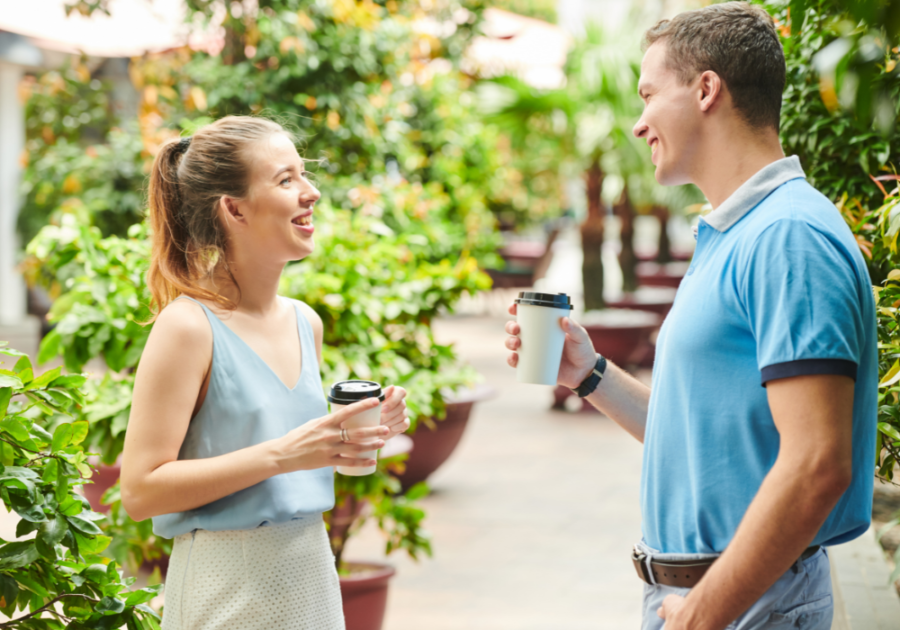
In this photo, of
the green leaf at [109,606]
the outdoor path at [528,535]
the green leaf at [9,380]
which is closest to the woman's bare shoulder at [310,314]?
the green leaf at [9,380]

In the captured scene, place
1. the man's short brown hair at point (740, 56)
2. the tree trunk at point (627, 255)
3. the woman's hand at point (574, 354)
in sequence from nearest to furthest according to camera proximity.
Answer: the man's short brown hair at point (740, 56) → the woman's hand at point (574, 354) → the tree trunk at point (627, 255)

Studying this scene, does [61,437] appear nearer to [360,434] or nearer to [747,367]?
[360,434]

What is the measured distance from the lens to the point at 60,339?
9.27ft

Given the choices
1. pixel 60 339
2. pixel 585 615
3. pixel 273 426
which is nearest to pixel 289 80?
pixel 60 339

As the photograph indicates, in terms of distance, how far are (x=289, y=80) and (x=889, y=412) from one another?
3.95 metres

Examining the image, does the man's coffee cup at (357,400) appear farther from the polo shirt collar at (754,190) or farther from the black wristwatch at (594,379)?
the polo shirt collar at (754,190)

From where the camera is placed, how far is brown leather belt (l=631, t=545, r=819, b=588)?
4.60 feet

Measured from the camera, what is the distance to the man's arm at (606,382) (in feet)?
6.07

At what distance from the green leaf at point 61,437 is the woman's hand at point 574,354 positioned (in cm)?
89

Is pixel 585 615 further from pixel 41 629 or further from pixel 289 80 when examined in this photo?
pixel 289 80

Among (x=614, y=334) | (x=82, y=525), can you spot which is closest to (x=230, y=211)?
(x=82, y=525)

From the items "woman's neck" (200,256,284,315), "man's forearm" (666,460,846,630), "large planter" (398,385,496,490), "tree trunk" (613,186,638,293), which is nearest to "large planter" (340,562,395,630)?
"woman's neck" (200,256,284,315)

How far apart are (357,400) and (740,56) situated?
885 millimetres

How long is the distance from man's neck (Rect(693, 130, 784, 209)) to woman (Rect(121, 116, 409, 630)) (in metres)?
0.71
